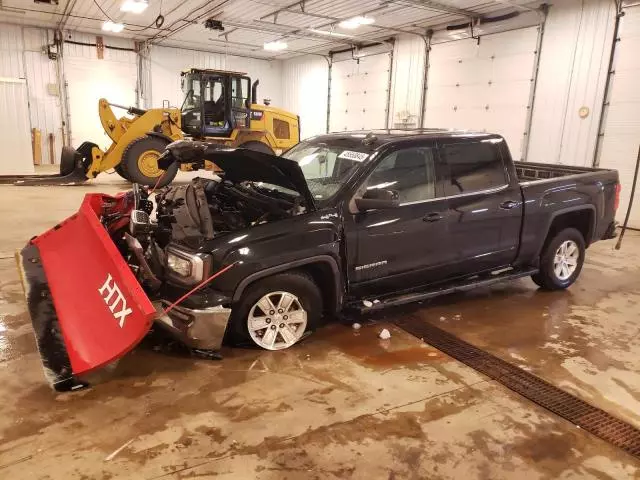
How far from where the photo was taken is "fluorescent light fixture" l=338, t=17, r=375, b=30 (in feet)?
41.1

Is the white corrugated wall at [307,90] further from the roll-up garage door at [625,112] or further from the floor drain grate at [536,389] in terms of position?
the floor drain grate at [536,389]

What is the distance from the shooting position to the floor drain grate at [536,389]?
111 inches

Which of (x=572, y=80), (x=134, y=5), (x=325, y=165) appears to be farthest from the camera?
(x=134, y=5)

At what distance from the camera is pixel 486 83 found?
39.0 feet

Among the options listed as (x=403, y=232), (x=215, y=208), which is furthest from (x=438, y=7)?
(x=215, y=208)

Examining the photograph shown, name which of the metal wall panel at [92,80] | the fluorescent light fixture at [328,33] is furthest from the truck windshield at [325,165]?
the metal wall panel at [92,80]

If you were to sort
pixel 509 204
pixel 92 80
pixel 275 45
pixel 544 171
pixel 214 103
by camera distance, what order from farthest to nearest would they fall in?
1. pixel 92 80
2. pixel 275 45
3. pixel 214 103
4. pixel 544 171
5. pixel 509 204

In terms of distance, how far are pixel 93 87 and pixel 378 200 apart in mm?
16616

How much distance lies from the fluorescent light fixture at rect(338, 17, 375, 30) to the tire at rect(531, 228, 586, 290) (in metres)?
9.32

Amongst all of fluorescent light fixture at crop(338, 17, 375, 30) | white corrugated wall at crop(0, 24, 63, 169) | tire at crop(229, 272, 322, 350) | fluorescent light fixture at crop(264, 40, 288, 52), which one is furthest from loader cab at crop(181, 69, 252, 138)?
tire at crop(229, 272, 322, 350)

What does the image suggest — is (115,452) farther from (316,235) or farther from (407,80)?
(407,80)

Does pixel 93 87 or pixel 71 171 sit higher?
pixel 93 87

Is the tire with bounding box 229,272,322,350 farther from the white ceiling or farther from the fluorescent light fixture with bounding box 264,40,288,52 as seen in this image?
the fluorescent light fixture with bounding box 264,40,288,52

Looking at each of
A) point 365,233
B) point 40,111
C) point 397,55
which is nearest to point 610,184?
point 365,233
